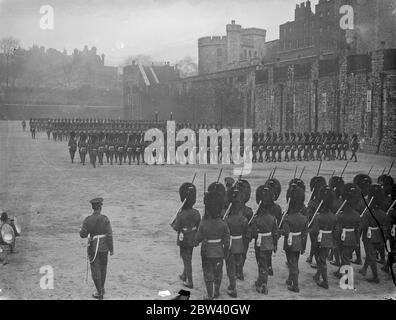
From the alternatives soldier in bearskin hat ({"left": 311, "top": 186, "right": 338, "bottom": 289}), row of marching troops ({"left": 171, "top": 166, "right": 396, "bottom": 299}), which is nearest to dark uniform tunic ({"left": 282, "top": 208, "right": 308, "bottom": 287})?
row of marching troops ({"left": 171, "top": 166, "right": 396, "bottom": 299})

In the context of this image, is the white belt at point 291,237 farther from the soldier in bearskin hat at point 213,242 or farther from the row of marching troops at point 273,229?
the soldier in bearskin hat at point 213,242

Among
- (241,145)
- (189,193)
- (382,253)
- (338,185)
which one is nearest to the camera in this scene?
(189,193)

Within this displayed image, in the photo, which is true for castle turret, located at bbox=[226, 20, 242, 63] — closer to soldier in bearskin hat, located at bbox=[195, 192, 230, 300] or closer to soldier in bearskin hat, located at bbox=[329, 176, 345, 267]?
soldier in bearskin hat, located at bbox=[329, 176, 345, 267]

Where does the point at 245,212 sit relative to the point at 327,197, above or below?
below

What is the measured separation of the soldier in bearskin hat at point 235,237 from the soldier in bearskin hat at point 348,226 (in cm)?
156

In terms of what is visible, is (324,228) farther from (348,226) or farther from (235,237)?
(235,237)

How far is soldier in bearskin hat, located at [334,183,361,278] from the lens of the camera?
755cm

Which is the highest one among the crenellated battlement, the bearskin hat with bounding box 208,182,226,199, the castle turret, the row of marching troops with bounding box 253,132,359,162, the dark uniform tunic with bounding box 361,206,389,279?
the crenellated battlement

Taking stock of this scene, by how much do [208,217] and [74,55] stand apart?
57.4 meters

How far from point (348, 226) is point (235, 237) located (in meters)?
1.86

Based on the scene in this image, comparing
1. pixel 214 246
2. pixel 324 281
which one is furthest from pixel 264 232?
pixel 324 281

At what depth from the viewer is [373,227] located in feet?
25.1

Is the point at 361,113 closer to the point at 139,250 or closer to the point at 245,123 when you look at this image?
the point at 245,123
